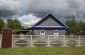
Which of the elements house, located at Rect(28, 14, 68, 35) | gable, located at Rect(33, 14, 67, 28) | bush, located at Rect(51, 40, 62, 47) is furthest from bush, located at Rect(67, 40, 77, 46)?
gable, located at Rect(33, 14, 67, 28)

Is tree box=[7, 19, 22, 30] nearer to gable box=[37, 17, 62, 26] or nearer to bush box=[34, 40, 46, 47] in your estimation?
gable box=[37, 17, 62, 26]

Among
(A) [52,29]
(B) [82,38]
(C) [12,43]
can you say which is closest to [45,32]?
(A) [52,29]

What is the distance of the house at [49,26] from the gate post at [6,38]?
25.3m

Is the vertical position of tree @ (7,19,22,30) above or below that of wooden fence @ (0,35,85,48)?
above

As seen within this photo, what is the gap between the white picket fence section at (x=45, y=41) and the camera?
2897cm

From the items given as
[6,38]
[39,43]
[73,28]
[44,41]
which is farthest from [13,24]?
[6,38]

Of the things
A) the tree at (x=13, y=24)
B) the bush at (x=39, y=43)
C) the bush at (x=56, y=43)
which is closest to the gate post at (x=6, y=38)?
the bush at (x=39, y=43)

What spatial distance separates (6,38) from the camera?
2722cm

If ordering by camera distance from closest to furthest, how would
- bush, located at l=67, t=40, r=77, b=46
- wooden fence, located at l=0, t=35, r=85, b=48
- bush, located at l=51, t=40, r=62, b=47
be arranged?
wooden fence, located at l=0, t=35, r=85, b=48, bush, located at l=51, t=40, r=62, b=47, bush, located at l=67, t=40, r=77, b=46

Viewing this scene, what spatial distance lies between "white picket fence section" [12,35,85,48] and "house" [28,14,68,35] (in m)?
22.2

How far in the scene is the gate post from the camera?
88.0 ft

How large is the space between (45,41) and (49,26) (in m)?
24.3

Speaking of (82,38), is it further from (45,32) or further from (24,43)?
(45,32)

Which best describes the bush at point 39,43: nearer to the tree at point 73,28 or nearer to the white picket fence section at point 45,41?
the white picket fence section at point 45,41
